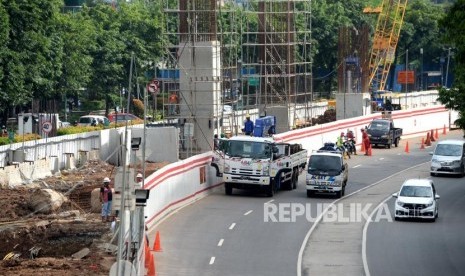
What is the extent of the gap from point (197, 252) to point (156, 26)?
69404mm

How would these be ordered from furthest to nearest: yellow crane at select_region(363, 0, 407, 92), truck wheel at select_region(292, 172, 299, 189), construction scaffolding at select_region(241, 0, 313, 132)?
1. yellow crane at select_region(363, 0, 407, 92)
2. construction scaffolding at select_region(241, 0, 313, 132)
3. truck wheel at select_region(292, 172, 299, 189)

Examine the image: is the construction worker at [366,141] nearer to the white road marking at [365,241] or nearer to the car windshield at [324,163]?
the white road marking at [365,241]

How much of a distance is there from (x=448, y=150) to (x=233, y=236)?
2276 centimetres

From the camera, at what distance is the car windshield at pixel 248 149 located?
5459cm

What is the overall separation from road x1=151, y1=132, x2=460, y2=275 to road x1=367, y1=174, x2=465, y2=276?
7.27 feet

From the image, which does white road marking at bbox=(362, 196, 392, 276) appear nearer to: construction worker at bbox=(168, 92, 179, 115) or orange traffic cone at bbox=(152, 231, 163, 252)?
orange traffic cone at bbox=(152, 231, 163, 252)

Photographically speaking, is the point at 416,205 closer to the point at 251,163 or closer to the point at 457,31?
the point at 251,163

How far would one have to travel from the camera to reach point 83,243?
4166 centimetres

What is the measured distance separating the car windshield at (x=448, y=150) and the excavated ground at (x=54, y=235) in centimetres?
1748

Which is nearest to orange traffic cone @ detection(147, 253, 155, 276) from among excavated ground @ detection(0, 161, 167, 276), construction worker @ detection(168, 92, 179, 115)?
excavated ground @ detection(0, 161, 167, 276)

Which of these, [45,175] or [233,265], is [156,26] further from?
[233,265]

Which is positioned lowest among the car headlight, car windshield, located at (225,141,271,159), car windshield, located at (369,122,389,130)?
the car headlight

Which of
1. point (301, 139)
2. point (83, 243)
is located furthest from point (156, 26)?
point (83, 243)

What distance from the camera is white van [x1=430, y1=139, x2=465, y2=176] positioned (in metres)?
64.8
